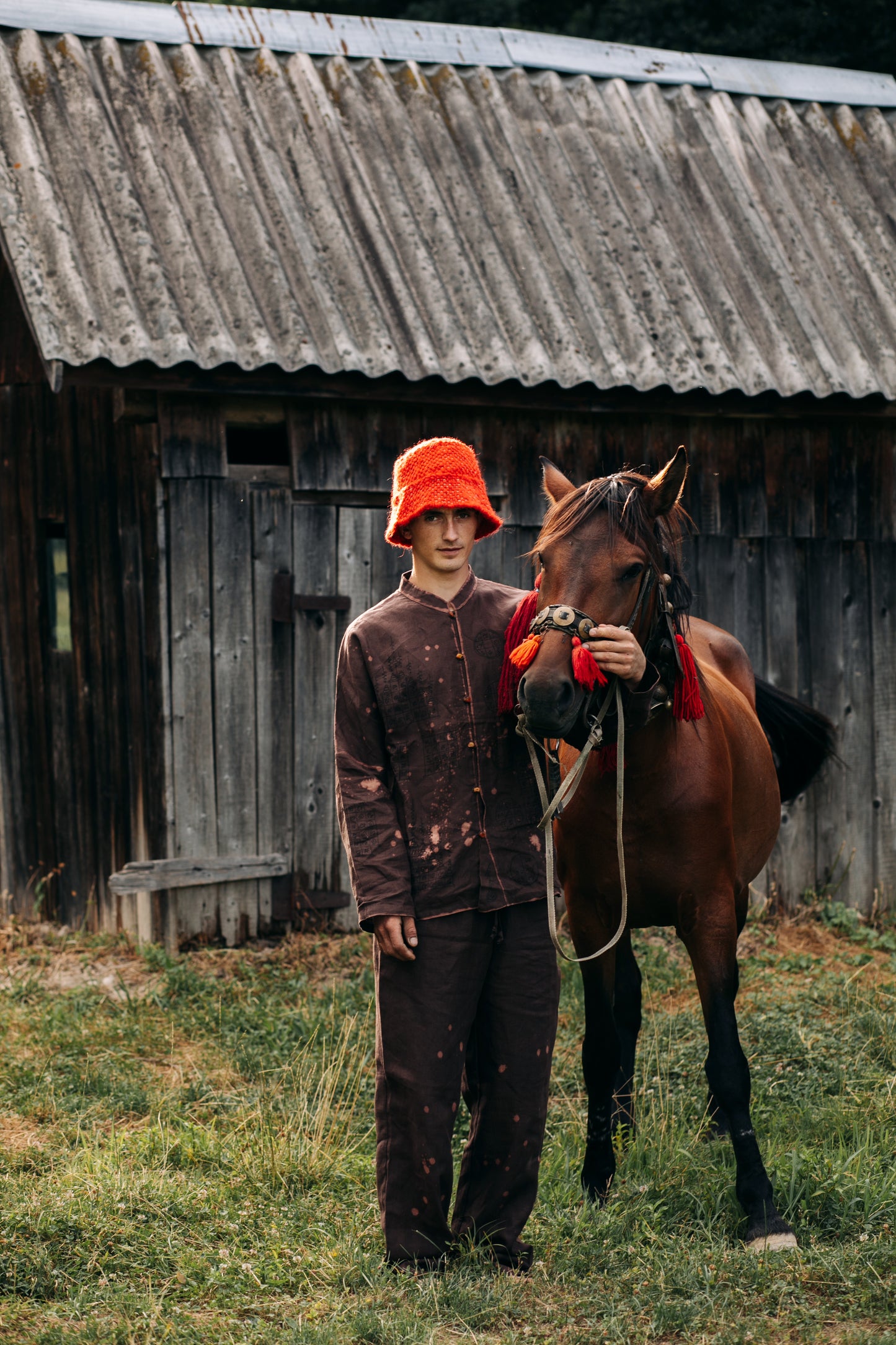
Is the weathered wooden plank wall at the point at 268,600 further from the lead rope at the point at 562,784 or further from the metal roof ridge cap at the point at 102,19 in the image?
the lead rope at the point at 562,784

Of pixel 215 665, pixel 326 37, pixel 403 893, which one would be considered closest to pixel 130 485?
pixel 215 665

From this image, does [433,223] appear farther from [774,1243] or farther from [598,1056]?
[774,1243]

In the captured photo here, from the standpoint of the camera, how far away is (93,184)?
20.2 ft

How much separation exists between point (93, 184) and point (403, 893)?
4538 mm

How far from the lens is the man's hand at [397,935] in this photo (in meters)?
3.09

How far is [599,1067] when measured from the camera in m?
3.81

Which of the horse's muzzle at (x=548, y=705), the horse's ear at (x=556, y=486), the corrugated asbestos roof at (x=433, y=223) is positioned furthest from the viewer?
the corrugated asbestos roof at (x=433, y=223)

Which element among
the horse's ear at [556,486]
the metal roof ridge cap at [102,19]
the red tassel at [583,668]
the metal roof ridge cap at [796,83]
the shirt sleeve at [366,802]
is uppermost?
the metal roof ridge cap at [796,83]

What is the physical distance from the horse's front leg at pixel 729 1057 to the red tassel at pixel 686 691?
0.62 meters

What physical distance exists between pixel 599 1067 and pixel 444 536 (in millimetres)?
1739

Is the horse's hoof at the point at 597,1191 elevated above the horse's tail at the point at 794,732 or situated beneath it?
situated beneath

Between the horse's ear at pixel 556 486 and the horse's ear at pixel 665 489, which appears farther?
the horse's ear at pixel 556 486

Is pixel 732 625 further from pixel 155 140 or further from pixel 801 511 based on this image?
pixel 155 140

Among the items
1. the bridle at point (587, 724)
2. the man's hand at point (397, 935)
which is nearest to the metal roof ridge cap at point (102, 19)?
the bridle at point (587, 724)
